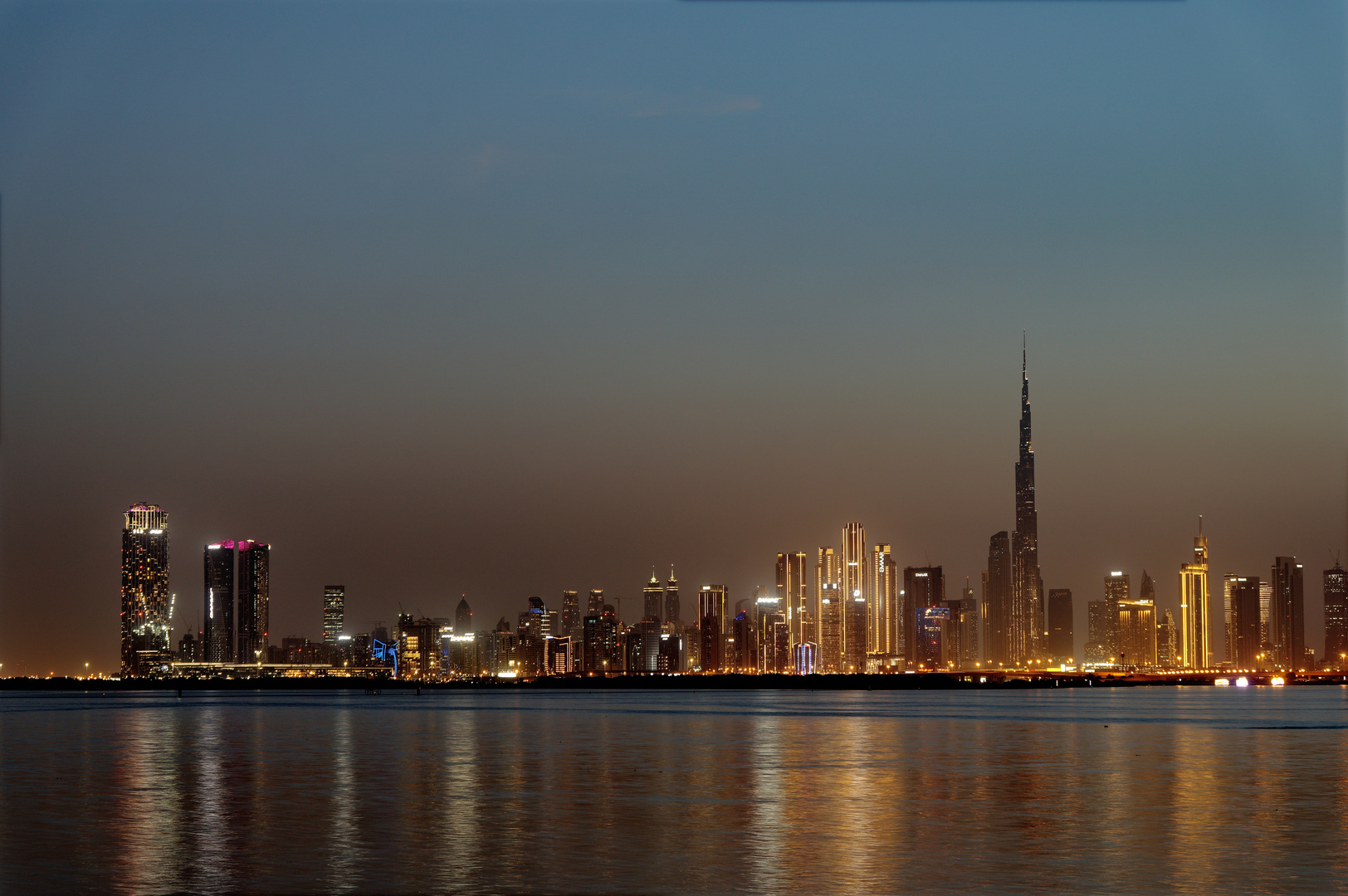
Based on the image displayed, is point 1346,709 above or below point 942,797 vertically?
below

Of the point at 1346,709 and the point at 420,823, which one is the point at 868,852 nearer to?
the point at 420,823

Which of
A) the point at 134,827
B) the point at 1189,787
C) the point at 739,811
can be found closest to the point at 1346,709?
the point at 1189,787

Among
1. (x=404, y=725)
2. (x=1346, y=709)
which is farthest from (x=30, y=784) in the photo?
(x=1346, y=709)

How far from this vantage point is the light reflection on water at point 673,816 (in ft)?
82.7

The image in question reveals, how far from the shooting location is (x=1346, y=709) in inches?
5871

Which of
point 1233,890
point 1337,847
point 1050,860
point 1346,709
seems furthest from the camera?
point 1346,709

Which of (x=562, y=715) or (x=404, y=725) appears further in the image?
(x=562, y=715)

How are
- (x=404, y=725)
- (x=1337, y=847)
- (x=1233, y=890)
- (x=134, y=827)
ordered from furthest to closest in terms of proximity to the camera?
(x=404, y=725), (x=134, y=827), (x=1337, y=847), (x=1233, y=890)

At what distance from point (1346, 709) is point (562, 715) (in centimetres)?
8659

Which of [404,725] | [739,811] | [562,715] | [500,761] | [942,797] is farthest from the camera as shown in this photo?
[562,715]

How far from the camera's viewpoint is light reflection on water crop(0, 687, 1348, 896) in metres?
25.2

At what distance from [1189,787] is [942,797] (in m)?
9.18

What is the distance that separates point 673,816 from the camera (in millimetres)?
35094

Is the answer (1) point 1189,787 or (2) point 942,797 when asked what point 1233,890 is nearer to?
(2) point 942,797
